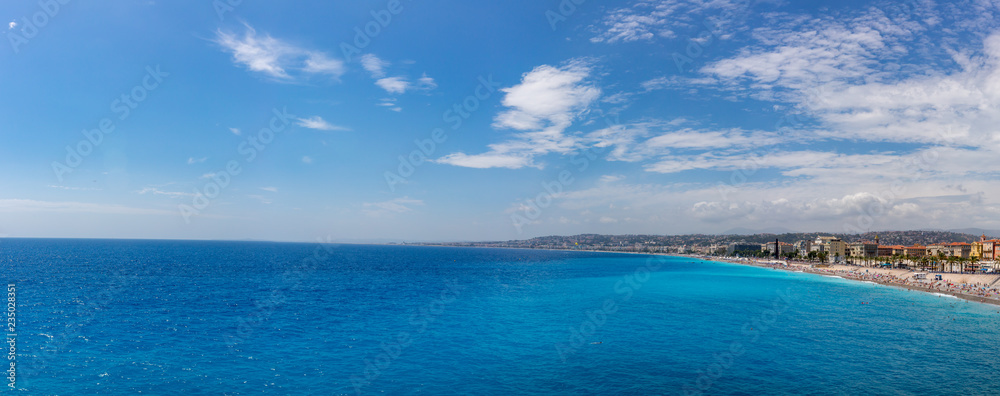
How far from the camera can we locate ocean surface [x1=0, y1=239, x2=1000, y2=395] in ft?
75.7

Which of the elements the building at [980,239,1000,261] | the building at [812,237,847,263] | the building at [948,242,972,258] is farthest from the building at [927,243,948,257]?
the building at [812,237,847,263]

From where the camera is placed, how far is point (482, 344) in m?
31.5

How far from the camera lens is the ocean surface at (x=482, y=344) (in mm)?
23078

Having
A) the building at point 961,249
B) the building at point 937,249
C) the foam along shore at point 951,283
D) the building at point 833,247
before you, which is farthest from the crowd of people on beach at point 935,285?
the building at point 833,247

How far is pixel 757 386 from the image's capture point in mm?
23406

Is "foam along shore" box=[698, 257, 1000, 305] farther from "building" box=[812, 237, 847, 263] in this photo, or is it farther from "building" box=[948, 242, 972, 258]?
"building" box=[812, 237, 847, 263]

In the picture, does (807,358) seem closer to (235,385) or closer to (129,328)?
(235,385)

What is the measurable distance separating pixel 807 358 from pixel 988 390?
7851mm

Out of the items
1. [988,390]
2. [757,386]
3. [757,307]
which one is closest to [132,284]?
[757,386]

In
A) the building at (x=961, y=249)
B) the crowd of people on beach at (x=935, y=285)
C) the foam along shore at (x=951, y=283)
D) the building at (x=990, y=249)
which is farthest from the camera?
the building at (x=961, y=249)

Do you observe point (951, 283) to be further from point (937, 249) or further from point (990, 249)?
point (937, 249)

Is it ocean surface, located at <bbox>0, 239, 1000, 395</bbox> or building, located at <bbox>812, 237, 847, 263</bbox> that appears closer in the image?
ocean surface, located at <bbox>0, 239, 1000, 395</bbox>

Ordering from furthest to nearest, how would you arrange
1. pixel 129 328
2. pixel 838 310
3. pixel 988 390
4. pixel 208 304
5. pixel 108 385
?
pixel 838 310
pixel 208 304
pixel 129 328
pixel 988 390
pixel 108 385

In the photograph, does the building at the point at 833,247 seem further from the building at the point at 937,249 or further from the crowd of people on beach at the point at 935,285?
the crowd of people on beach at the point at 935,285
